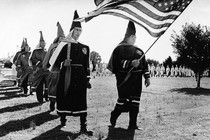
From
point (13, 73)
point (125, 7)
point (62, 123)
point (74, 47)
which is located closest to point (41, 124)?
point (62, 123)

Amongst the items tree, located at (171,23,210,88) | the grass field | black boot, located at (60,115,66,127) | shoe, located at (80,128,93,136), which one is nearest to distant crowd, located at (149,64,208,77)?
tree, located at (171,23,210,88)

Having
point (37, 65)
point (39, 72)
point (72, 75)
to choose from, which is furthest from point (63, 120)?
point (37, 65)

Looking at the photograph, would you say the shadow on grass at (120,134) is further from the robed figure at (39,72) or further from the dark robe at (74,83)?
the robed figure at (39,72)

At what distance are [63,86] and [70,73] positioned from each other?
0.36m

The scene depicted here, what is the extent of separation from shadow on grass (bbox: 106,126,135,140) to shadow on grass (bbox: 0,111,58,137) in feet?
5.98

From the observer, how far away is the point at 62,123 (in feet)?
24.5

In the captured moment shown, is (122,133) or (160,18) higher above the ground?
(160,18)

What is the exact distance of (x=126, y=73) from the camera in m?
7.35

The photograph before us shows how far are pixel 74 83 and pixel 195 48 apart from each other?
57.5ft

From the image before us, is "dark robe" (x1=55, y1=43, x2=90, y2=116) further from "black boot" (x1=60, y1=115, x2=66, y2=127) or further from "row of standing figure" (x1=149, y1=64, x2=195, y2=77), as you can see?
"row of standing figure" (x1=149, y1=64, x2=195, y2=77)

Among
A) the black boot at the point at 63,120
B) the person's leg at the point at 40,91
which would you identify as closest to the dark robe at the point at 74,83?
the black boot at the point at 63,120

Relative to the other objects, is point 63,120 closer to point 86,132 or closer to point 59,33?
point 86,132

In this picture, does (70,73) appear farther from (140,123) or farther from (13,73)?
(13,73)

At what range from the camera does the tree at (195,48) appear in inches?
897
